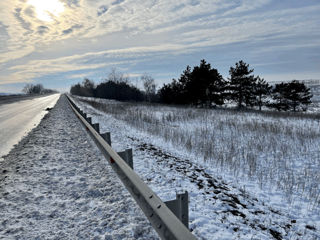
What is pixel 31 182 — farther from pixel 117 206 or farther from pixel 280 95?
pixel 280 95

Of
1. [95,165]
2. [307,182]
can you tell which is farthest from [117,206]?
[307,182]

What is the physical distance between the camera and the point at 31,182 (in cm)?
383

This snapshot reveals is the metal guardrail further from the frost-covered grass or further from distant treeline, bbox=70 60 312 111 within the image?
distant treeline, bbox=70 60 312 111

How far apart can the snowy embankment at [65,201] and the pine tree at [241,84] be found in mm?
36060

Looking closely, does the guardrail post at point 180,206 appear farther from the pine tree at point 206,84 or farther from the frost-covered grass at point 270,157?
the pine tree at point 206,84

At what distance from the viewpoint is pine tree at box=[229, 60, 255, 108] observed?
1444 inches

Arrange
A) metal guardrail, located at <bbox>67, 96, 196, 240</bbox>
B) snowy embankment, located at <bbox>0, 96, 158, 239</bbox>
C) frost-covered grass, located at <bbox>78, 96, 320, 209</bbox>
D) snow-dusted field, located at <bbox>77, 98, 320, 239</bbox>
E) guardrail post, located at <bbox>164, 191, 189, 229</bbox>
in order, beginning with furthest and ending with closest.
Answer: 1. frost-covered grass, located at <bbox>78, 96, 320, 209</bbox>
2. snow-dusted field, located at <bbox>77, 98, 320, 239</bbox>
3. snowy embankment, located at <bbox>0, 96, 158, 239</bbox>
4. guardrail post, located at <bbox>164, 191, 189, 229</bbox>
5. metal guardrail, located at <bbox>67, 96, 196, 240</bbox>

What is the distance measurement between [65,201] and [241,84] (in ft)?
127

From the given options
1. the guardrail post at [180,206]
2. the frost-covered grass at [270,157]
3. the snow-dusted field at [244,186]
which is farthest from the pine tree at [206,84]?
the guardrail post at [180,206]

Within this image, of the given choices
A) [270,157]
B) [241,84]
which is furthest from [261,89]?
[270,157]

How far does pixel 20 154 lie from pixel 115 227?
4.50m

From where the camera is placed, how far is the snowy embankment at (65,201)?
2471 mm

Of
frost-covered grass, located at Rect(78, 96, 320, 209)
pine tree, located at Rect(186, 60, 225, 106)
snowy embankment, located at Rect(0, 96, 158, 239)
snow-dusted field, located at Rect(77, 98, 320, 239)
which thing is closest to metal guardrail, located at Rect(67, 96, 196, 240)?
snowy embankment, located at Rect(0, 96, 158, 239)

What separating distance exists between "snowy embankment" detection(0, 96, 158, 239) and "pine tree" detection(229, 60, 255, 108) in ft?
118
